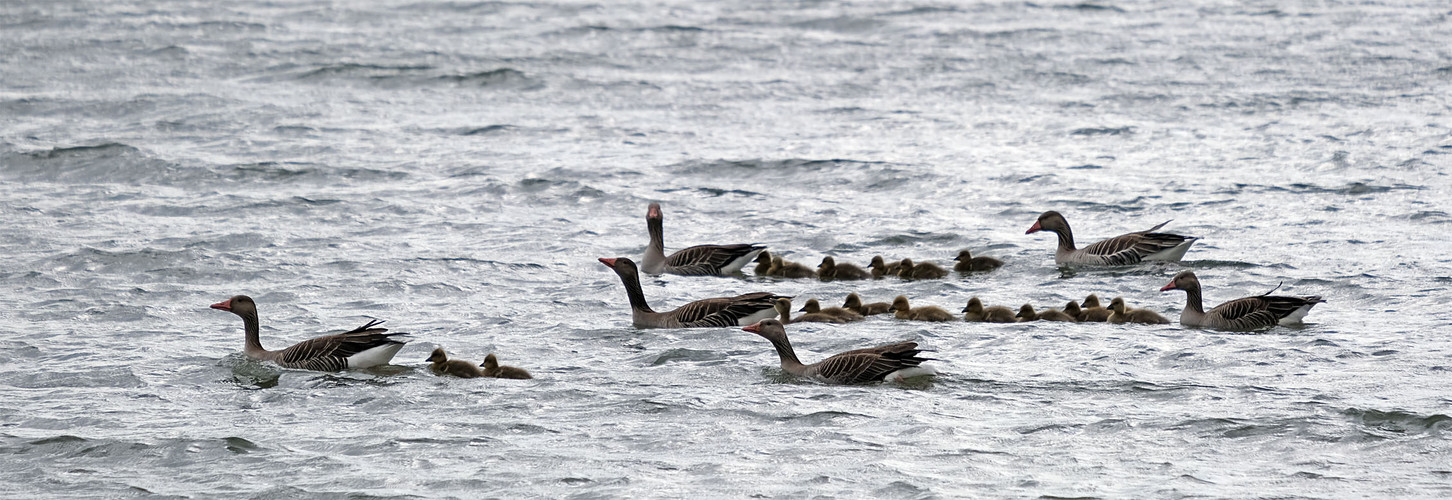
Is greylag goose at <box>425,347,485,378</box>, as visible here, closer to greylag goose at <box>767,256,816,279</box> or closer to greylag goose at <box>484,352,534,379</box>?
greylag goose at <box>484,352,534,379</box>

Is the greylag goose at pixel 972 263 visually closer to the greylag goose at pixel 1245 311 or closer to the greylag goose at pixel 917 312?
the greylag goose at pixel 917 312

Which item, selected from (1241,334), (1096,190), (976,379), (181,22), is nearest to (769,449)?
(976,379)

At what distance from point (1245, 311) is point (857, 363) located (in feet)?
12.2

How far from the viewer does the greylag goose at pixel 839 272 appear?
17.1m

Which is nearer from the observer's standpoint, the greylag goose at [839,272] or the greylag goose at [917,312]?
the greylag goose at [917,312]

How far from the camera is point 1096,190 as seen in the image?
72.5 ft

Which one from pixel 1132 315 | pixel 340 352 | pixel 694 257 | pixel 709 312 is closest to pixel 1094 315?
pixel 1132 315

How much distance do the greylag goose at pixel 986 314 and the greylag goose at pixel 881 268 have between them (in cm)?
215

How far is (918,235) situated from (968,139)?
6.11m

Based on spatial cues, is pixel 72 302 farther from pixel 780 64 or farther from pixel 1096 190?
pixel 780 64

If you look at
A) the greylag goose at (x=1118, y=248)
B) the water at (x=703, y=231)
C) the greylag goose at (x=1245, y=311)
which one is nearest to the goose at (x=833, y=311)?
the water at (x=703, y=231)

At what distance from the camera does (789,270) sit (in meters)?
17.6

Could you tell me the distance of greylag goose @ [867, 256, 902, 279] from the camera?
1708 cm

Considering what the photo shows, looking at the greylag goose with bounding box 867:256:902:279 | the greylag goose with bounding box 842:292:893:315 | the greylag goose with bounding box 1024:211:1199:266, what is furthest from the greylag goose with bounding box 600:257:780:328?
the greylag goose with bounding box 1024:211:1199:266
